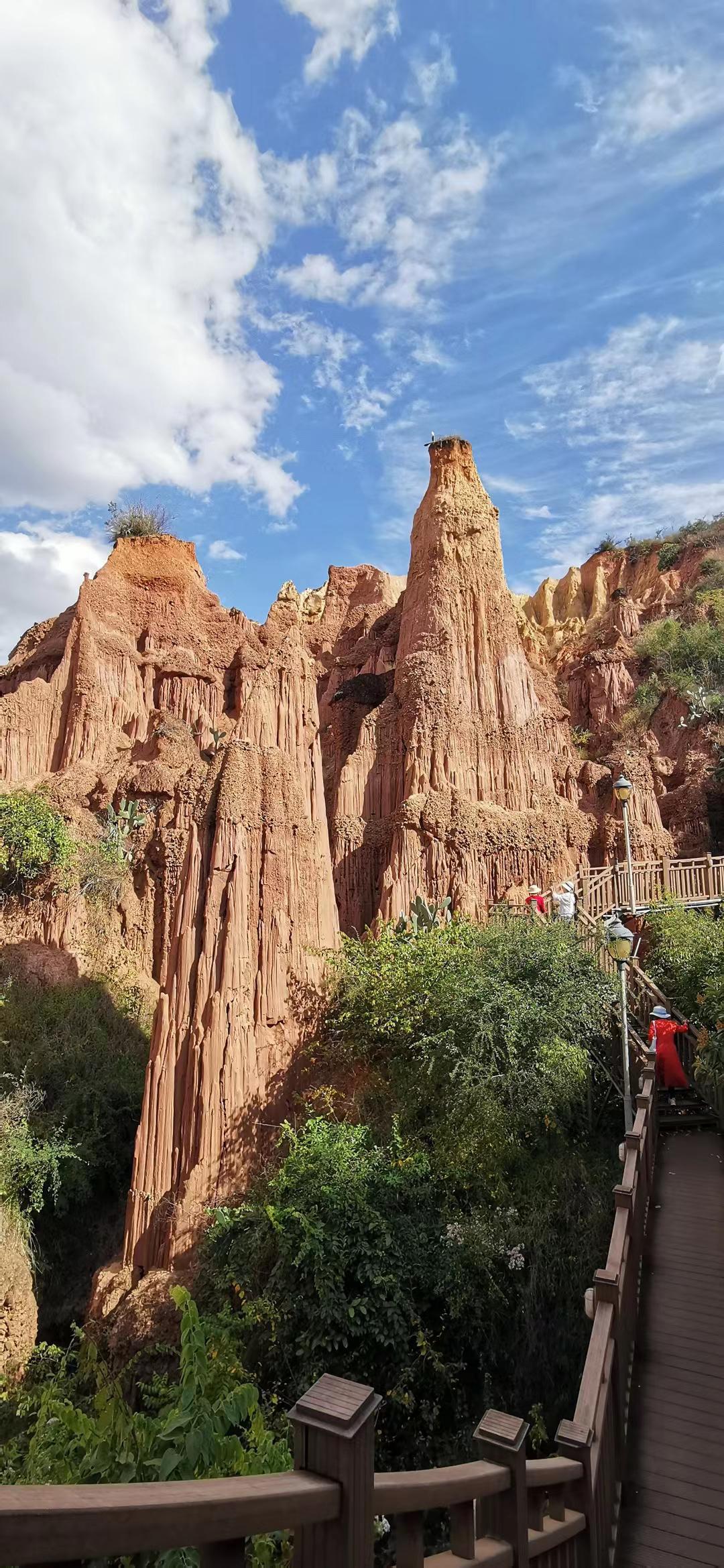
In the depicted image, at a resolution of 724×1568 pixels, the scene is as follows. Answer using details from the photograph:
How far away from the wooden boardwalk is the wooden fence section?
416 inches

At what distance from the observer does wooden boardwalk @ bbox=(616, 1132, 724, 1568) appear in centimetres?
452

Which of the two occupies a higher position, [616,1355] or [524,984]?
[524,984]

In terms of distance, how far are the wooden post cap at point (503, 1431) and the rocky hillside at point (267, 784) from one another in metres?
10.3

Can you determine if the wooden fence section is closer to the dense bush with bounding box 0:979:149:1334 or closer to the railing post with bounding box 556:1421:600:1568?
the dense bush with bounding box 0:979:149:1334

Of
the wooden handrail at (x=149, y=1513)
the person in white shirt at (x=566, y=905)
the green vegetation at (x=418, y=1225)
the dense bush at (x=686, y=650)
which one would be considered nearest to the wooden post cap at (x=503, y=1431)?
the wooden handrail at (x=149, y=1513)

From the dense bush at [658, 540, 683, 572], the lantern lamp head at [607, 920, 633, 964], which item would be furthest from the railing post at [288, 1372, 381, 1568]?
the dense bush at [658, 540, 683, 572]

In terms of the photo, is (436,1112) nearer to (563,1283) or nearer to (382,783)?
(563,1283)

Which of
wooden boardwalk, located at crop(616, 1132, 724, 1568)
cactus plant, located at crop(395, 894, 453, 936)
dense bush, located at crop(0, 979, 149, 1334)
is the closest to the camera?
wooden boardwalk, located at crop(616, 1132, 724, 1568)

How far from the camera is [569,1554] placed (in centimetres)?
367

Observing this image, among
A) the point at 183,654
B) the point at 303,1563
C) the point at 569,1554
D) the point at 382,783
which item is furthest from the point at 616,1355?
the point at 183,654

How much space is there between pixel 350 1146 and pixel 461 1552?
9087 millimetres

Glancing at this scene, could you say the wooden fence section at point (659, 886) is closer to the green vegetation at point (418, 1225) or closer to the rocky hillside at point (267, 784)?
the rocky hillside at point (267, 784)

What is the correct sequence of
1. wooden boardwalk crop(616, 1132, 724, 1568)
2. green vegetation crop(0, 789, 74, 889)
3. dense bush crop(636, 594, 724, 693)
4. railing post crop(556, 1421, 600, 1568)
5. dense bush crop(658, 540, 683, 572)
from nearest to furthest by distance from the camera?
railing post crop(556, 1421, 600, 1568) → wooden boardwalk crop(616, 1132, 724, 1568) → green vegetation crop(0, 789, 74, 889) → dense bush crop(636, 594, 724, 693) → dense bush crop(658, 540, 683, 572)

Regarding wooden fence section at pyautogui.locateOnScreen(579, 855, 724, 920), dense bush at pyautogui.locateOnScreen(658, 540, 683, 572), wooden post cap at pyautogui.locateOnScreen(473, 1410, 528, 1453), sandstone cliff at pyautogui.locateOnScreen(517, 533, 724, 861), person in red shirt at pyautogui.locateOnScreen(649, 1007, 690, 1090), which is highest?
dense bush at pyautogui.locateOnScreen(658, 540, 683, 572)
